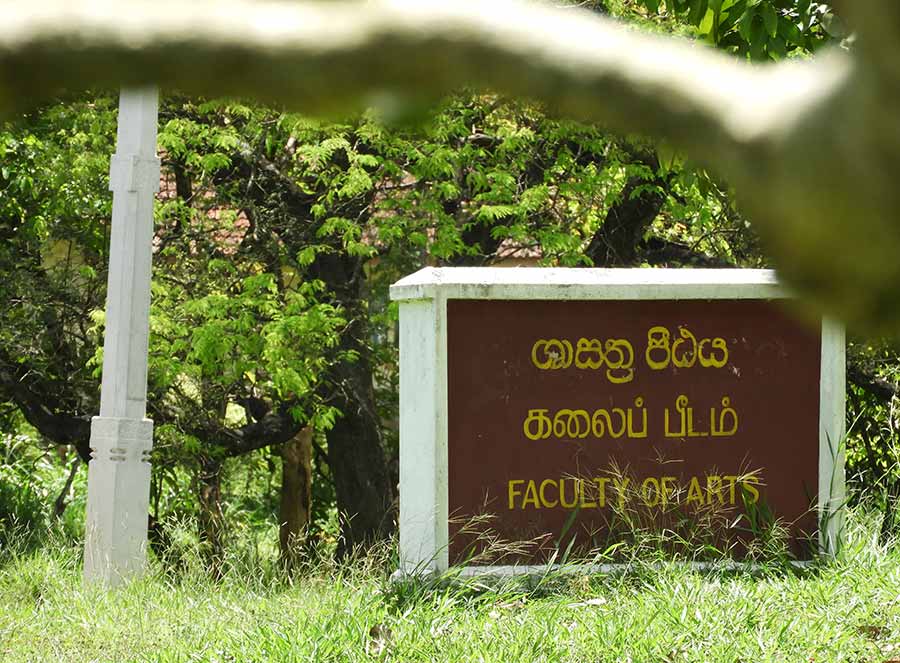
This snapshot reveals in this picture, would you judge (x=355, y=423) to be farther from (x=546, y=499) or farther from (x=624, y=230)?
(x=546, y=499)

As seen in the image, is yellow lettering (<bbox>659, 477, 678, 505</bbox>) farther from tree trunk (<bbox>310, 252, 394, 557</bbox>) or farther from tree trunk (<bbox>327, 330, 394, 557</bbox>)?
tree trunk (<bbox>327, 330, 394, 557</bbox>)

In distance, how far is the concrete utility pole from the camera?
7844 mm

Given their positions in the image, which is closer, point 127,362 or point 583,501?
point 583,501

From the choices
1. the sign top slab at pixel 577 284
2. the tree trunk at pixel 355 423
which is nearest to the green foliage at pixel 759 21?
the sign top slab at pixel 577 284

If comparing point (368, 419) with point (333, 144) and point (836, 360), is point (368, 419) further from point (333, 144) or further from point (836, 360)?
point (836, 360)

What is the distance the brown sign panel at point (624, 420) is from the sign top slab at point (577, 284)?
0.35ft

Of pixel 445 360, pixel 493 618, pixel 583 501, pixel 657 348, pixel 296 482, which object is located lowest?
pixel 493 618

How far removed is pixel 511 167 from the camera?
1151cm

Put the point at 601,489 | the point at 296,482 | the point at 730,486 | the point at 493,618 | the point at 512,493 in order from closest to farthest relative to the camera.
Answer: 1. the point at 493,618
2. the point at 512,493
3. the point at 601,489
4. the point at 730,486
5. the point at 296,482

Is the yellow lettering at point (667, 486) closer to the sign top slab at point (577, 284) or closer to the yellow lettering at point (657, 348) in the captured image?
the yellow lettering at point (657, 348)

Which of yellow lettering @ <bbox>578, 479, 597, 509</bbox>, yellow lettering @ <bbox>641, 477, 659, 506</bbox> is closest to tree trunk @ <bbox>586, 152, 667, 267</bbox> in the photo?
yellow lettering @ <bbox>641, 477, 659, 506</bbox>

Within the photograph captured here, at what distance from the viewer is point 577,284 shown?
6.66 metres

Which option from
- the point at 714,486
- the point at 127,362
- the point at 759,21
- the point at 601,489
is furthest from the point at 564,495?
the point at 127,362

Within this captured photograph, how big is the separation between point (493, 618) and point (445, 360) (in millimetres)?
1543
